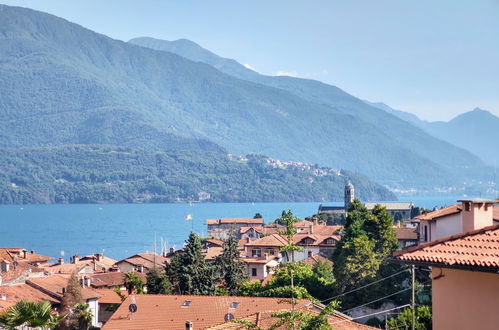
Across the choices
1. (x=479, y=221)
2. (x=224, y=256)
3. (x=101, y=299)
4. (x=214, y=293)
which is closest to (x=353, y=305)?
(x=214, y=293)

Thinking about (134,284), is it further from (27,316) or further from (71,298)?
(27,316)

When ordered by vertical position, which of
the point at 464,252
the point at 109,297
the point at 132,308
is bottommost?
the point at 109,297

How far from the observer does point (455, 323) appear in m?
8.16

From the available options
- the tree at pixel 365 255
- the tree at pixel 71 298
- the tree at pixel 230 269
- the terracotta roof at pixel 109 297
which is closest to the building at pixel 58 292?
the terracotta roof at pixel 109 297

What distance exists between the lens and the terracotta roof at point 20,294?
41.0 meters

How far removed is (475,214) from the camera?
9508 mm

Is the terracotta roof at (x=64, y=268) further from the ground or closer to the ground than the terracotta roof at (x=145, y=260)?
closer to the ground

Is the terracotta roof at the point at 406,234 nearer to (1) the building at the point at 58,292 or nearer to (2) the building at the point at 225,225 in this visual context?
(1) the building at the point at 58,292

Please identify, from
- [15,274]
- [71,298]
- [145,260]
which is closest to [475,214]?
[71,298]

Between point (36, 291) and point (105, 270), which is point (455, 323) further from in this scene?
point (105, 270)

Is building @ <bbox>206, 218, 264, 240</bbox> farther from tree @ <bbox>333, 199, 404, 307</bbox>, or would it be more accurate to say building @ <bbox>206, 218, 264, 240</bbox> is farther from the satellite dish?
the satellite dish

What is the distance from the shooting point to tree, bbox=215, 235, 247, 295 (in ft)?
172

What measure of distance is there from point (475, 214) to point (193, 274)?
3853cm

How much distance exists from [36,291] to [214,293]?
10.3 m
